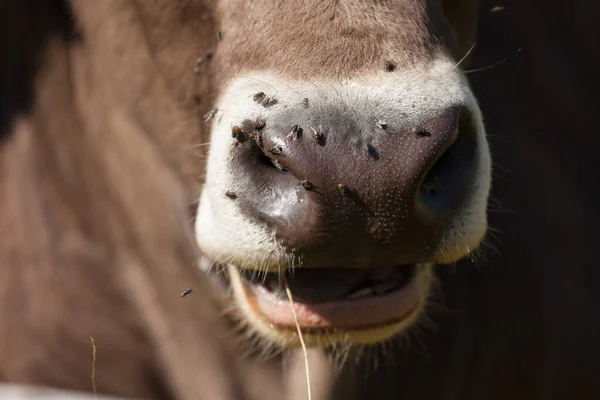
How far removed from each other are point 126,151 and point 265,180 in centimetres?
144

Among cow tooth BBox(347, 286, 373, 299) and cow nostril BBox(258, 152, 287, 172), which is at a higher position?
cow nostril BBox(258, 152, 287, 172)

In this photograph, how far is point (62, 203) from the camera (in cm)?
319

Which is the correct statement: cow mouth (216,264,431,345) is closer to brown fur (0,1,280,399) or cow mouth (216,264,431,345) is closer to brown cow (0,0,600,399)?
brown cow (0,0,600,399)

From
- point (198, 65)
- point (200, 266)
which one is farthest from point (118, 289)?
point (198, 65)

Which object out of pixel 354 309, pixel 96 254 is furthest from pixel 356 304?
pixel 96 254

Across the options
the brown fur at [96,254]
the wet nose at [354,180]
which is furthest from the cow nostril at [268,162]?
the brown fur at [96,254]

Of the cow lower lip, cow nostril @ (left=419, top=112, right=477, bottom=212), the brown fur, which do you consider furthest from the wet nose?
the brown fur

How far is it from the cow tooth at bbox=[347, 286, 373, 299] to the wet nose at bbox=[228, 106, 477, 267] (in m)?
0.13

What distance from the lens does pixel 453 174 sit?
1731 millimetres

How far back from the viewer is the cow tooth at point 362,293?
189 centimetres

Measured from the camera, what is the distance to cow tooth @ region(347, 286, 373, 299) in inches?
74.2

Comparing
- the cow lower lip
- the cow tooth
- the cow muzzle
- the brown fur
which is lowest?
the brown fur

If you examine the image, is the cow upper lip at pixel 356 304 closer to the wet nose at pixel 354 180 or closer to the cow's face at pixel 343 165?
the cow's face at pixel 343 165

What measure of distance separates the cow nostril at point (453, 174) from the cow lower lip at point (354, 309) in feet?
0.77
